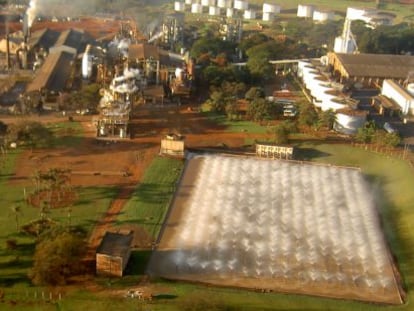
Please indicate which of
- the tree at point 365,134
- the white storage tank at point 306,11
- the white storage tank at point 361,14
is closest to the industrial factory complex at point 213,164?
the tree at point 365,134

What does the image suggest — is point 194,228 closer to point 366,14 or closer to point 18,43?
point 18,43

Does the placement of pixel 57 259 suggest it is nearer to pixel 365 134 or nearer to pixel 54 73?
pixel 365 134

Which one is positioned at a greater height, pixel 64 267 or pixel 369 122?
pixel 369 122

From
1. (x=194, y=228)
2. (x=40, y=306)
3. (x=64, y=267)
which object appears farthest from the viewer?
(x=194, y=228)

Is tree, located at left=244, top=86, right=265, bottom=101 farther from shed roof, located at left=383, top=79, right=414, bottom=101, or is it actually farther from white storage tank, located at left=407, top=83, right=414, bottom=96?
white storage tank, located at left=407, top=83, right=414, bottom=96

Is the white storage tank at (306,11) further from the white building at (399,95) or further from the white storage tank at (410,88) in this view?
the white storage tank at (410,88)

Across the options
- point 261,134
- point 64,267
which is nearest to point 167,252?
point 64,267

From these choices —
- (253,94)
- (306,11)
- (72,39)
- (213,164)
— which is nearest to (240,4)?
(306,11)
